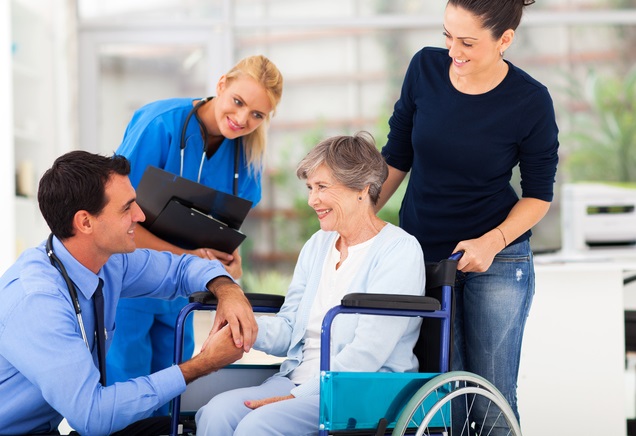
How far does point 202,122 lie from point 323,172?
1.77ft

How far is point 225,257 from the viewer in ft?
8.00

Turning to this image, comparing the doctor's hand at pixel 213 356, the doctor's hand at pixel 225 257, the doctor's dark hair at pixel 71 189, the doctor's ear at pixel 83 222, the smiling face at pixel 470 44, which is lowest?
the doctor's hand at pixel 213 356

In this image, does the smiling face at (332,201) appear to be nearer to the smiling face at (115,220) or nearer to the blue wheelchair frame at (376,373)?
the blue wheelchair frame at (376,373)

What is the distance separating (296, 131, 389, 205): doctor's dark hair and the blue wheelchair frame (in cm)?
26

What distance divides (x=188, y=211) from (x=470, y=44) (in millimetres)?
835

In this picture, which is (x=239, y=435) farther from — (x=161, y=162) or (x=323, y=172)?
(x=161, y=162)

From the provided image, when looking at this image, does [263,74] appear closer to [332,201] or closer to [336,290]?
[332,201]

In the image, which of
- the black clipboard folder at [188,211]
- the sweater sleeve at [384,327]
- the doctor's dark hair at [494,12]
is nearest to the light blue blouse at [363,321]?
the sweater sleeve at [384,327]

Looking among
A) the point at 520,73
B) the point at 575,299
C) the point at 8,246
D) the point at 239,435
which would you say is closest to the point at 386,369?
the point at 239,435

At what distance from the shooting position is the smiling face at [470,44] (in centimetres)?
199

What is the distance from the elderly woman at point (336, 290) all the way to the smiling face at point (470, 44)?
0.28m

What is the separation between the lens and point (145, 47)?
6.21 metres

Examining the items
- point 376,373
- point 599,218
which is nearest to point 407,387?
point 376,373

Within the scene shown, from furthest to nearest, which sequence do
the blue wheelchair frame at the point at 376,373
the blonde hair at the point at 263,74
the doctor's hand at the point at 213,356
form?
the blonde hair at the point at 263,74 < the doctor's hand at the point at 213,356 < the blue wheelchair frame at the point at 376,373
